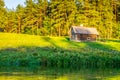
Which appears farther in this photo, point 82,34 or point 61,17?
point 61,17

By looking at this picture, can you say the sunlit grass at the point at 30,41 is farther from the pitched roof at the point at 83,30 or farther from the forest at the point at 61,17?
the forest at the point at 61,17

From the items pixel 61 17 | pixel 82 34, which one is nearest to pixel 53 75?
pixel 82 34

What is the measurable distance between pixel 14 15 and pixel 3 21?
17.4 ft

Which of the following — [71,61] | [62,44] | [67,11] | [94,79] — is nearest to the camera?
[94,79]

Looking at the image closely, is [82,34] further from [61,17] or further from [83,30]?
[61,17]

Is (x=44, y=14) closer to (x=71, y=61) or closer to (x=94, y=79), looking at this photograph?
(x=71, y=61)

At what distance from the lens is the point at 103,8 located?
4793 inches

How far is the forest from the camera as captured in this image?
390 ft

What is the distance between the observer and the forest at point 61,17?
119 m

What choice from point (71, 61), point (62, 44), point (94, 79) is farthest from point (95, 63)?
point (62, 44)

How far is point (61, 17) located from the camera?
122 m

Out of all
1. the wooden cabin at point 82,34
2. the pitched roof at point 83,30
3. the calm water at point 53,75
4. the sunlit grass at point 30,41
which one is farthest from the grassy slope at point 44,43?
the calm water at point 53,75

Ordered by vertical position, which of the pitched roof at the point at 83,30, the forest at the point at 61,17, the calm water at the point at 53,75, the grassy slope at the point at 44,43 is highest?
the forest at the point at 61,17

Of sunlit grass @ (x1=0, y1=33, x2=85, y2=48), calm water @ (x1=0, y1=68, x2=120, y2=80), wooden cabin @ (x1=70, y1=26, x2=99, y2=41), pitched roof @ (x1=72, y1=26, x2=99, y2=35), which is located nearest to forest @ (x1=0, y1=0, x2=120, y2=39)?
pitched roof @ (x1=72, y1=26, x2=99, y2=35)
